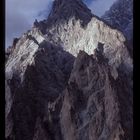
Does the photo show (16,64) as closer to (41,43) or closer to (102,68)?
(41,43)

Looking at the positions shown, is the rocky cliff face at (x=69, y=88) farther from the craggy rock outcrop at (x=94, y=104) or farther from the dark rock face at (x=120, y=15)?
the dark rock face at (x=120, y=15)

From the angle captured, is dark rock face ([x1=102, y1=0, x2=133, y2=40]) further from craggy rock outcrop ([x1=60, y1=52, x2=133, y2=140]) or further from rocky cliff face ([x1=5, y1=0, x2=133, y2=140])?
craggy rock outcrop ([x1=60, y1=52, x2=133, y2=140])

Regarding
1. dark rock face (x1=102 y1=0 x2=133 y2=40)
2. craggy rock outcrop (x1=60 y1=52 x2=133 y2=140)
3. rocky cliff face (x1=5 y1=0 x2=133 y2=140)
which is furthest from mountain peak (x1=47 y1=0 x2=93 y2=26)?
craggy rock outcrop (x1=60 y1=52 x2=133 y2=140)

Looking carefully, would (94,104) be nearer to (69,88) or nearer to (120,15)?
(69,88)

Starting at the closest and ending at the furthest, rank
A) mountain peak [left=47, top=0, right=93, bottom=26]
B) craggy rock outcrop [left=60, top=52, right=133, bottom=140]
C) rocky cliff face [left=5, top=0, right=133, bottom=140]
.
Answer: craggy rock outcrop [left=60, top=52, right=133, bottom=140]
rocky cliff face [left=5, top=0, right=133, bottom=140]
mountain peak [left=47, top=0, right=93, bottom=26]

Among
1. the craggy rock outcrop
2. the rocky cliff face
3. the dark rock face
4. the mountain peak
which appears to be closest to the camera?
the craggy rock outcrop

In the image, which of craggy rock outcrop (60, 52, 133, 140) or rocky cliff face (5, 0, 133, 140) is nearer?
craggy rock outcrop (60, 52, 133, 140)

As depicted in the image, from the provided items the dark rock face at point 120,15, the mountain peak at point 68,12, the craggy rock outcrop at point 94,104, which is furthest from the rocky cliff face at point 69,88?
the dark rock face at point 120,15
